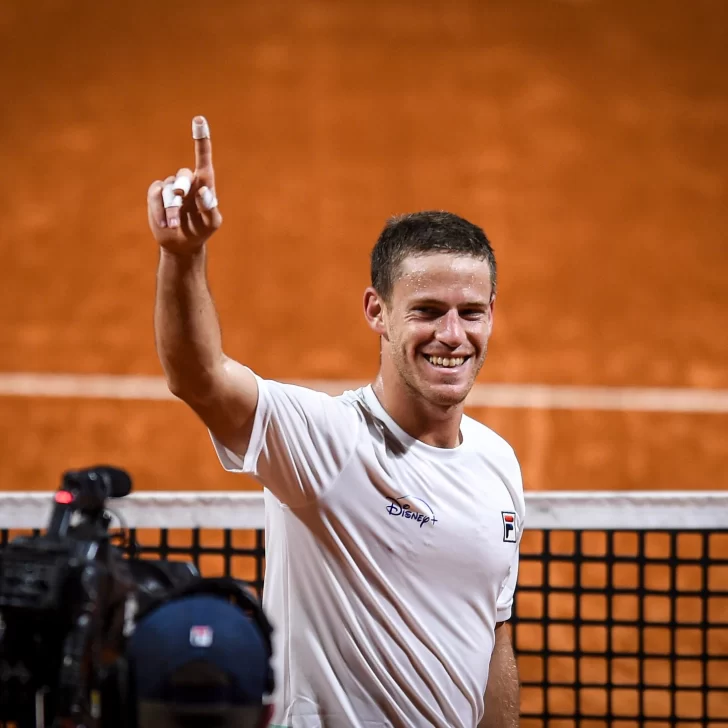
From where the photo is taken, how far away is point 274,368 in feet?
25.8

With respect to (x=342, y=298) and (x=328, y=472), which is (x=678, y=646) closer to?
(x=342, y=298)

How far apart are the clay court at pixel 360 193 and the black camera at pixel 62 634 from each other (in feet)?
20.1

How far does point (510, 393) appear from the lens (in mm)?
7738

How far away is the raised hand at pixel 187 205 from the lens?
1763 mm

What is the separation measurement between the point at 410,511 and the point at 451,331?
0.45m

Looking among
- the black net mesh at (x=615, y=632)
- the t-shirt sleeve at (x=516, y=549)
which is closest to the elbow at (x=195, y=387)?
the t-shirt sleeve at (x=516, y=549)

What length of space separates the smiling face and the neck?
30 mm

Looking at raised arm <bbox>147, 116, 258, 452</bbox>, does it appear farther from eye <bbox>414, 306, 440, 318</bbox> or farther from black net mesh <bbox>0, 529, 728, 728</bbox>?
black net mesh <bbox>0, 529, 728, 728</bbox>

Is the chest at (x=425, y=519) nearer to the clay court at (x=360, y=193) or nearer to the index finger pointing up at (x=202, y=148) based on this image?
the index finger pointing up at (x=202, y=148)

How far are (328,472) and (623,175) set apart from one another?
6455mm

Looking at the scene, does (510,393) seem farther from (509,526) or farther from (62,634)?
(62,634)

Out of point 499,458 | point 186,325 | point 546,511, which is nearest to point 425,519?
point 499,458

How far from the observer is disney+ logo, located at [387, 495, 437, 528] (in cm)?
248

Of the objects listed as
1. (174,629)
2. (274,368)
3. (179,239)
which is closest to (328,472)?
(179,239)
